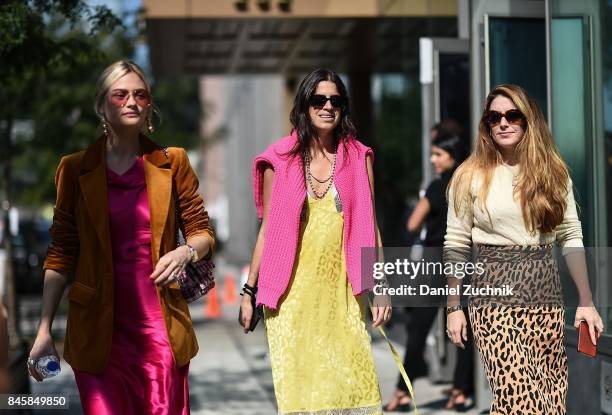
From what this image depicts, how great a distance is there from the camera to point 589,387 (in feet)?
22.5

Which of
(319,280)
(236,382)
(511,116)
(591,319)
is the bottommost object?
(236,382)

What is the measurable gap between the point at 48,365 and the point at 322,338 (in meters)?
1.14

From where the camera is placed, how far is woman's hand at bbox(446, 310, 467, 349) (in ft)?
16.2

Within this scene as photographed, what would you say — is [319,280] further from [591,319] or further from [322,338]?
[591,319]

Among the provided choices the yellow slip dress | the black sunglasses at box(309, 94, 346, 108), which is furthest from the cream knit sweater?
the black sunglasses at box(309, 94, 346, 108)

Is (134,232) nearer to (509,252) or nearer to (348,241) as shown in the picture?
(348,241)

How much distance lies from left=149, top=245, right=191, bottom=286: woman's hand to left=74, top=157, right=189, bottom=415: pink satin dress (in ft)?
0.30

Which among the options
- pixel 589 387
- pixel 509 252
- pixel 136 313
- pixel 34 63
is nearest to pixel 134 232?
pixel 136 313

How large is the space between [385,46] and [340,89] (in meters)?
10.4

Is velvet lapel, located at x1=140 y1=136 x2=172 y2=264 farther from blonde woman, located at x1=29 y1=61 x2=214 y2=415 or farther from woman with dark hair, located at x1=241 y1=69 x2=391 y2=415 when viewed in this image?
woman with dark hair, located at x1=241 y1=69 x2=391 y2=415

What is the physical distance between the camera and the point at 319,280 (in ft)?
16.2

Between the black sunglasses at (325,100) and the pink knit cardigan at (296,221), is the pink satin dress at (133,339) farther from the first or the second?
the black sunglasses at (325,100)

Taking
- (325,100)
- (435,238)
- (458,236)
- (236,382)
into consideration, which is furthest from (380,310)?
(236,382)

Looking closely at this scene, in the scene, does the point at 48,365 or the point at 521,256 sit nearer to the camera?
the point at 48,365
